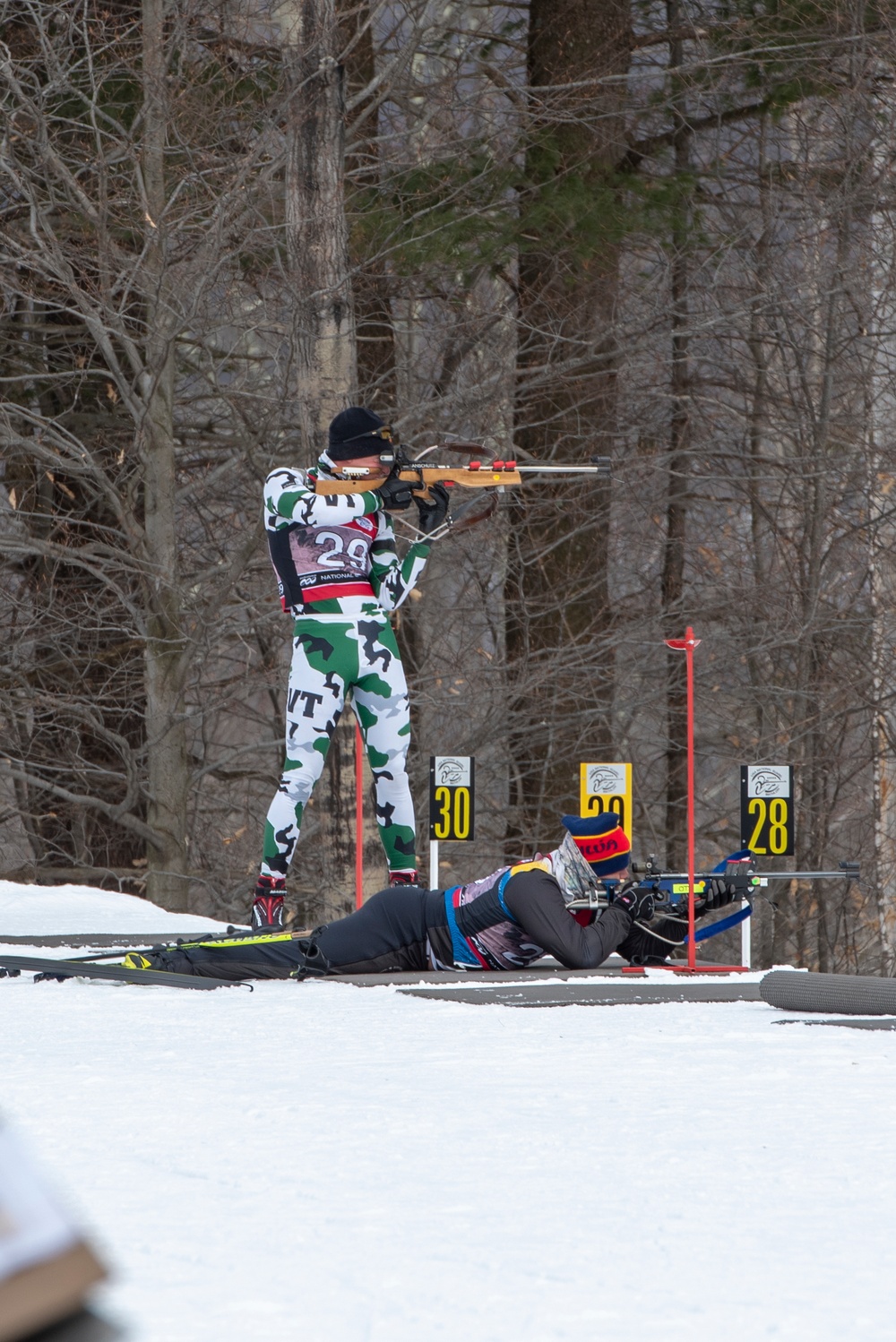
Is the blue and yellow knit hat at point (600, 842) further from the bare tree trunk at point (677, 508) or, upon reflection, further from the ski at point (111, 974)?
the bare tree trunk at point (677, 508)

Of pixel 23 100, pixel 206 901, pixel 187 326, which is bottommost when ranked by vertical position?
pixel 206 901

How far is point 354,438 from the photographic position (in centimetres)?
822

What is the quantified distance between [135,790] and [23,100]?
18.3ft

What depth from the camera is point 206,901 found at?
17594 millimetres

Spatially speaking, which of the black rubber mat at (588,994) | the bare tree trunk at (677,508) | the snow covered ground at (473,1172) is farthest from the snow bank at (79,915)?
the bare tree trunk at (677,508)

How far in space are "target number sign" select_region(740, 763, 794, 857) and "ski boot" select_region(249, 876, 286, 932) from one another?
206 centimetres

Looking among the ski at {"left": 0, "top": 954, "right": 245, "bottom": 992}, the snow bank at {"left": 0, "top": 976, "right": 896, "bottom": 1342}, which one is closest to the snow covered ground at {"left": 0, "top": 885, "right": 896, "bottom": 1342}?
the snow bank at {"left": 0, "top": 976, "right": 896, "bottom": 1342}

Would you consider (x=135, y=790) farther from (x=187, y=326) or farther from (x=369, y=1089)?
(x=369, y=1089)

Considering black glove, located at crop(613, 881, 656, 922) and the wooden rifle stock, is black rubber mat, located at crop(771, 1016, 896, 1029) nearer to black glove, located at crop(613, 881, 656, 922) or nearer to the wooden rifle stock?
black glove, located at crop(613, 881, 656, 922)

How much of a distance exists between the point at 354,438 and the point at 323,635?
94cm

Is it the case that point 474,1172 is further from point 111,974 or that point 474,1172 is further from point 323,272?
point 323,272

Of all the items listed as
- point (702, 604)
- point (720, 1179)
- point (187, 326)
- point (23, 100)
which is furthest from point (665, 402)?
point (720, 1179)

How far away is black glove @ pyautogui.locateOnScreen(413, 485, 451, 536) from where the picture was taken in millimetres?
8102

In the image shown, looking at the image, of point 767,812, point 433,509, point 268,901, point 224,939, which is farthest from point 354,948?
point 433,509
